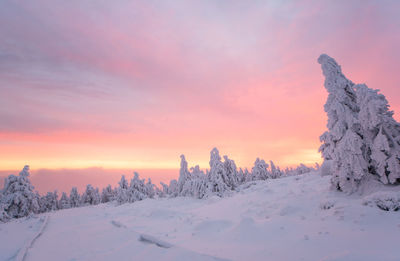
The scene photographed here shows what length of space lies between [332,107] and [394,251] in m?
9.72

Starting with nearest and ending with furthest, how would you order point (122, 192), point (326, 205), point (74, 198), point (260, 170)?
point (326, 205), point (122, 192), point (260, 170), point (74, 198)

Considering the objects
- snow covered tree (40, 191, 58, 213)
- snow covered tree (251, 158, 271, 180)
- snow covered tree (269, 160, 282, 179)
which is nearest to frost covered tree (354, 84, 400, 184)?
snow covered tree (251, 158, 271, 180)

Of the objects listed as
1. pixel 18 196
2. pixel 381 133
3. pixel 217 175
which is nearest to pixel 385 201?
pixel 381 133

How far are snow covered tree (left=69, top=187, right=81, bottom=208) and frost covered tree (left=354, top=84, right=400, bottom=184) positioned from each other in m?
82.6

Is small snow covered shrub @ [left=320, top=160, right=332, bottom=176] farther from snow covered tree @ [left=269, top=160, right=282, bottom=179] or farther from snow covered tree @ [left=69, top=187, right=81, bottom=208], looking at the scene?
snow covered tree @ [left=69, top=187, right=81, bottom=208]

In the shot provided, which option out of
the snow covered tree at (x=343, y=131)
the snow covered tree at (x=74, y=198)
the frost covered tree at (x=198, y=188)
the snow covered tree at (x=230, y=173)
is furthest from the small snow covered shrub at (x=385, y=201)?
the snow covered tree at (x=74, y=198)

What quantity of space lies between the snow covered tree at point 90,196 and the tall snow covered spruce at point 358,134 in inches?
3080

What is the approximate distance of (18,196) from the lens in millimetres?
37938

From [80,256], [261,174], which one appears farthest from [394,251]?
[261,174]

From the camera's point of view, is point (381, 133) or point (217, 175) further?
point (217, 175)

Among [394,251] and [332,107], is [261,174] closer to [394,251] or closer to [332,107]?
[332,107]

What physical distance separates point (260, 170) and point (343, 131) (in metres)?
44.9

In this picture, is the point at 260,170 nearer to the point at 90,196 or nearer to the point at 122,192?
the point at 122,192

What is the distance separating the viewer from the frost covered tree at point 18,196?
3784 centimetres
